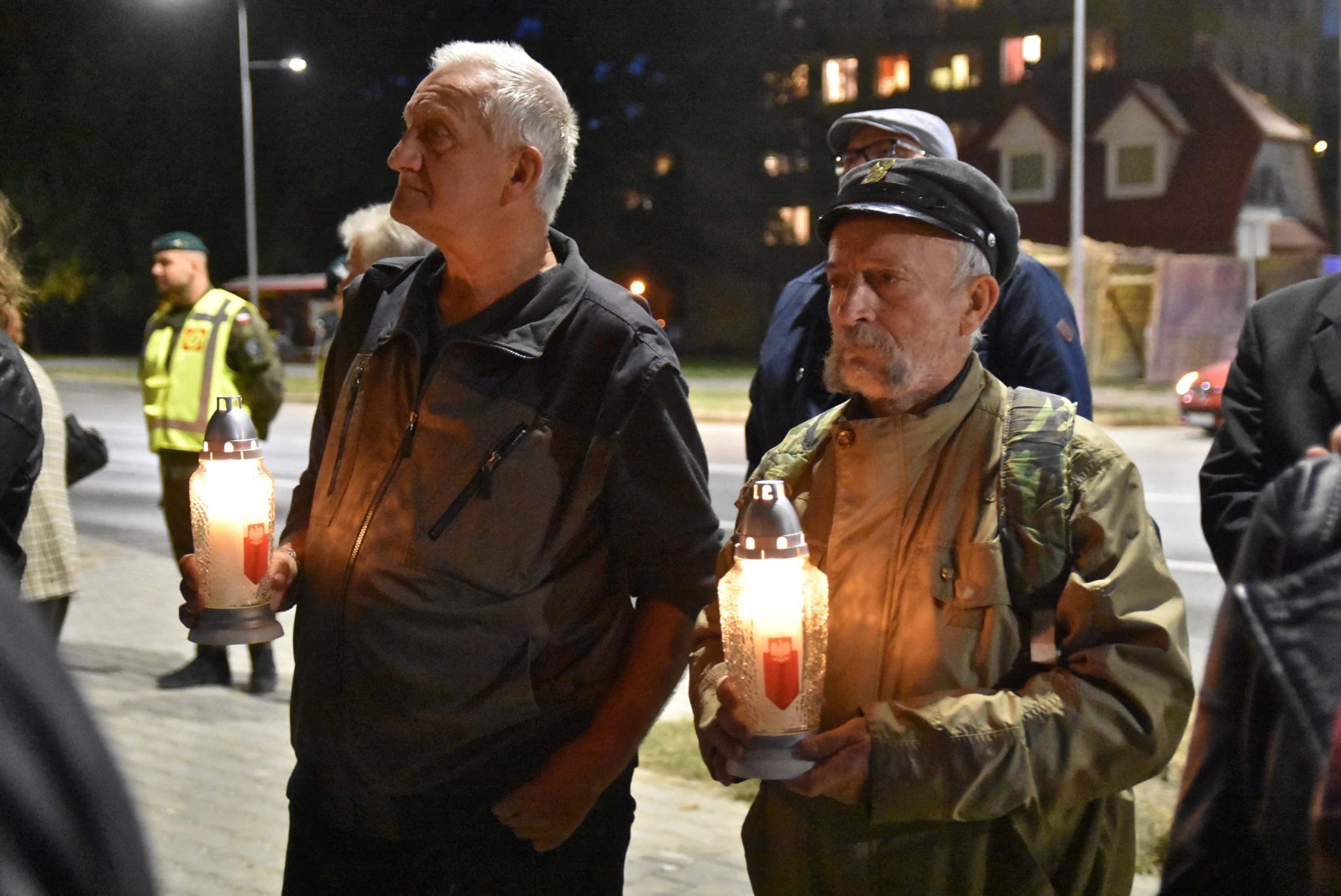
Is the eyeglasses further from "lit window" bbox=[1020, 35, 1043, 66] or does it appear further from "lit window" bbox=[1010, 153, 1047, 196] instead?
"lit window" bbox=[1020, 35, 1043, 66]

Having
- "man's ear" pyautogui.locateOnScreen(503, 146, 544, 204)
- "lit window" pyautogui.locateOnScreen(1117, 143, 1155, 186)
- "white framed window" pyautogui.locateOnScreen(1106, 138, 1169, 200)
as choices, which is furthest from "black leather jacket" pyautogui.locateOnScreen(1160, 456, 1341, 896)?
"lit window" pyautogui.locateOnScreen(1117, 143, 1155, 186)

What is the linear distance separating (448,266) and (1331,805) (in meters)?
1.94

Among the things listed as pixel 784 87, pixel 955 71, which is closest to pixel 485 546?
pixel 784 87

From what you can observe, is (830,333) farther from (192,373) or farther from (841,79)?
(841,79)

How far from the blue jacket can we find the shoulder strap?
4.37ft

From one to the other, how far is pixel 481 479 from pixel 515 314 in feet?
1.08

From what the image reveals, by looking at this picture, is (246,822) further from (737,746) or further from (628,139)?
(628,139)

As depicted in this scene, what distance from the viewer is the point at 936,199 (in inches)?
92.1

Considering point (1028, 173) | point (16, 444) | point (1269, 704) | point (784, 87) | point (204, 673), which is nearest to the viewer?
point (1269, 704)

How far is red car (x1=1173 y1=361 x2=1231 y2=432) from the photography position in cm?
1872

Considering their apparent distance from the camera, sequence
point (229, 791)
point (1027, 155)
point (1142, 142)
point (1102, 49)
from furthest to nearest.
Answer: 1. point (1102, 49)
2. point (1027, 155)
3. point (1142, 142)
4. point (229, 791)

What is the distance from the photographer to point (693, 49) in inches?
2010

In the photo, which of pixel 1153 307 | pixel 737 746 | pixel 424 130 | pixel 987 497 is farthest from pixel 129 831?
pixel 1153 307

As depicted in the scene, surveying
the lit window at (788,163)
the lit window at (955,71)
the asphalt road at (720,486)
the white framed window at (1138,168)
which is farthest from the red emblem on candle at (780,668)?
the lit window at (955,71)
